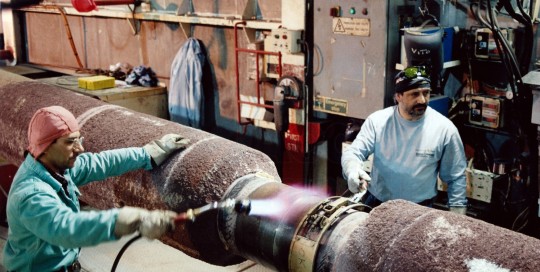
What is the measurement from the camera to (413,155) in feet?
12.6

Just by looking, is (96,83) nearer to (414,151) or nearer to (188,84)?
(188,84)

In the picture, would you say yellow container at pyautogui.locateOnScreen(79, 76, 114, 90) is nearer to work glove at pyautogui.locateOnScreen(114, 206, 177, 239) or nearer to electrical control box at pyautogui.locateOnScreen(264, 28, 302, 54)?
electrical control box at pyautogui.locateOnScreen(264, 28, 302, 54)

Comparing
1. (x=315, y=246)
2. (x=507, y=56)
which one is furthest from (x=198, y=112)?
(x=315, y=246)

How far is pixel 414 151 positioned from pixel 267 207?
1386 mm

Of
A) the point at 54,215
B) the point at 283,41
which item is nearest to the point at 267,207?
the point at 54,215

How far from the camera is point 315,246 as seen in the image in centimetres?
249

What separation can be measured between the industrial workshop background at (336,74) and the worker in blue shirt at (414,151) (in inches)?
A: 44.8

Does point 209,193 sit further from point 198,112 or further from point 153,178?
point 198,112

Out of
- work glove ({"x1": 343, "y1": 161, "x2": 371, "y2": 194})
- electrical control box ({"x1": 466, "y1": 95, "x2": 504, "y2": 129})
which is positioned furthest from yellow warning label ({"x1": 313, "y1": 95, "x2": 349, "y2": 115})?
work glove ({"x1": 343, "y1": 161, "x2": 371, "y2": 194})

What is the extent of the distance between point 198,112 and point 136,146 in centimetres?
374

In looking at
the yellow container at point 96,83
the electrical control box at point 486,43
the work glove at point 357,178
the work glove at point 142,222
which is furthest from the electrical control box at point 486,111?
the yellow container at point 96,83

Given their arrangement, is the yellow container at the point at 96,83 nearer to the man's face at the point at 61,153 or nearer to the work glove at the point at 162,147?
the work glove at the point at 162,147

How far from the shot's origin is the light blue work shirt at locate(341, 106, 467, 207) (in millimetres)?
3787

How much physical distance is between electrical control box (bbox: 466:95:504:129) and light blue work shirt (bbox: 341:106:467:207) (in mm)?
1420
